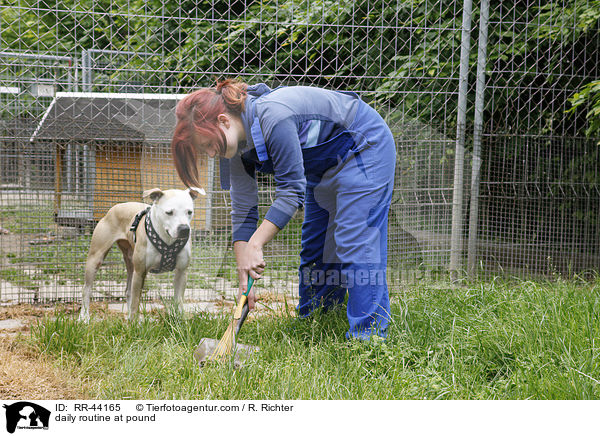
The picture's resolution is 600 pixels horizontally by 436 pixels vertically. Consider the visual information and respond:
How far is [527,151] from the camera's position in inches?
207

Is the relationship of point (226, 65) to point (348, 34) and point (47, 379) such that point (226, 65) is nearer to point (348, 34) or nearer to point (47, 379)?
point (348, 34)

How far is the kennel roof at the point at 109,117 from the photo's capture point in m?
4.32

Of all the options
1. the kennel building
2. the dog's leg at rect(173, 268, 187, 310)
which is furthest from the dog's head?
the kennel building

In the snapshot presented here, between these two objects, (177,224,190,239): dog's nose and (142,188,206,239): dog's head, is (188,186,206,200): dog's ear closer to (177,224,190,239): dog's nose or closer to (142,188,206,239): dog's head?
(142,188,206,239): dog's head

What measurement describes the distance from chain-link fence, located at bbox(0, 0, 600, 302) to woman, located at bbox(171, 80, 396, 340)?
3.67 feet

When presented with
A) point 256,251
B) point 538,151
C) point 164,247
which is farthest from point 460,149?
point 256,251

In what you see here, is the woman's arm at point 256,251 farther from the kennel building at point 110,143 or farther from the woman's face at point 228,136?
the kennel building at point 110,143

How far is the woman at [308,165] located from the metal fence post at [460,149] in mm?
1898

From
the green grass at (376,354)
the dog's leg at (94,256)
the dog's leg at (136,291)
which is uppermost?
the dog's leg at (94,256)

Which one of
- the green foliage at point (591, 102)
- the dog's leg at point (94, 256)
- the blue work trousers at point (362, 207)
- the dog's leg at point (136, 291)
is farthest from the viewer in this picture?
the green foliage at point (591, 102)
